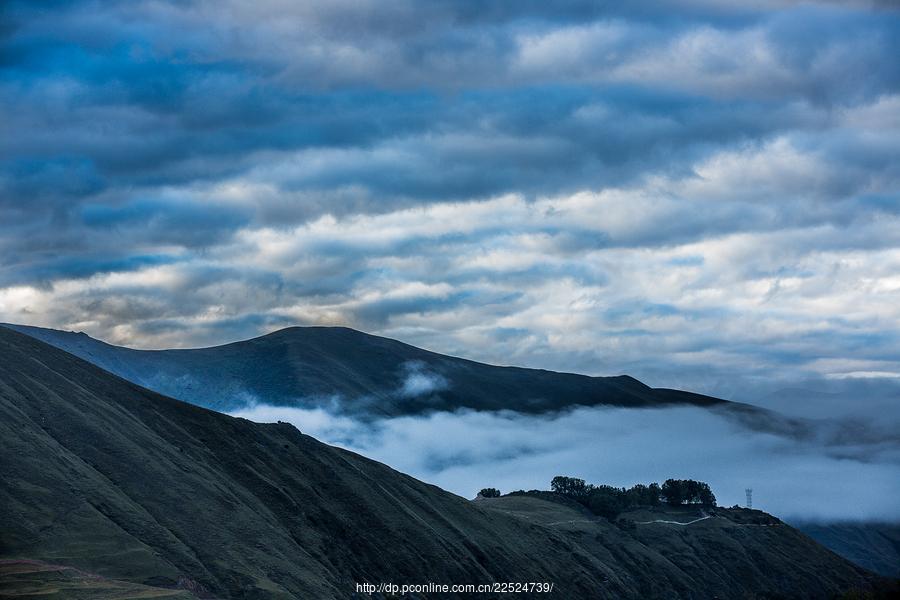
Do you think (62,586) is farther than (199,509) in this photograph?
No

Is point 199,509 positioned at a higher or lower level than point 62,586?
higher

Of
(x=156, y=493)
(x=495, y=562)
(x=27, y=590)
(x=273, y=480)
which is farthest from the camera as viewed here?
(x=495, y=562)

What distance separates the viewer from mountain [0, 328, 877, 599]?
293ft

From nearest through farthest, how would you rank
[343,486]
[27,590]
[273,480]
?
1. [27,590]
2. [273,480]
3. [343,486]

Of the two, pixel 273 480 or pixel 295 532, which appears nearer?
pixel 295 532

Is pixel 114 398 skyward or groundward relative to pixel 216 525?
skyward

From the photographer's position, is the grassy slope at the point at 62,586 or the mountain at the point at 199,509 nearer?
the grassy slope at the point at 62,586

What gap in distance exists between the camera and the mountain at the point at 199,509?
293 ft

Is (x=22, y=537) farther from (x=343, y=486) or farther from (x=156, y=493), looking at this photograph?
(x=343, y=486)

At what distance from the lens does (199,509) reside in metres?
109

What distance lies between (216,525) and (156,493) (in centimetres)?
709

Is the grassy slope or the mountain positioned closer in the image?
the grassy slope

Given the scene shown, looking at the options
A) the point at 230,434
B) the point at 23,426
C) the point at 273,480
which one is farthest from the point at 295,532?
the point at 23,426

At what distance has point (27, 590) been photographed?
76.4 m
